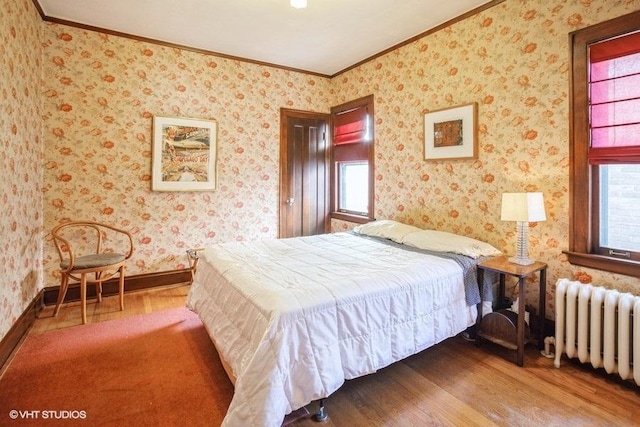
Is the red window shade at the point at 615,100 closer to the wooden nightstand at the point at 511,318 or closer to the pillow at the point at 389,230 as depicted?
the wooden nightstand at the point at 511,318

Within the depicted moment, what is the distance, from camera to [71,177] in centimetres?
336

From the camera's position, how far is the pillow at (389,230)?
3.22 meters

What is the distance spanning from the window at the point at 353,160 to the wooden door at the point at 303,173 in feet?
0.50

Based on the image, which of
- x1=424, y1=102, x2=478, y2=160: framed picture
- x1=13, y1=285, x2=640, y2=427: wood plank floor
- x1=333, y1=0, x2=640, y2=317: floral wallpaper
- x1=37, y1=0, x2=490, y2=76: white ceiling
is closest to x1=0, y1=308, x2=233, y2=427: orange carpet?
x1=13, y1=285, x2=640, y2=427: wood plank floor

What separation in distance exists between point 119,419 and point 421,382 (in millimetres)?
1729

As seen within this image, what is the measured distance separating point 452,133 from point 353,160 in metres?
1.57

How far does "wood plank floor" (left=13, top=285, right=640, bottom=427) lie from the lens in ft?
5.76

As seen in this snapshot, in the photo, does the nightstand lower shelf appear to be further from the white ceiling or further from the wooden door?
the wooden door

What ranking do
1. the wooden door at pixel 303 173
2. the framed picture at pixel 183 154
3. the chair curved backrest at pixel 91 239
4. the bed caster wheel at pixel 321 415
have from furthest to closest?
the wooden door at pixel 303 173 < the framed picture at pixel 183 154 < the chair curved backrest at pixel 91 239 < the bed caster wheel at pixel 321 415

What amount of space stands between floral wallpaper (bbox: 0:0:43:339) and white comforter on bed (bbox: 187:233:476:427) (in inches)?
51.3

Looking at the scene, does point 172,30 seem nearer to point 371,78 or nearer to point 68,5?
point 68,5

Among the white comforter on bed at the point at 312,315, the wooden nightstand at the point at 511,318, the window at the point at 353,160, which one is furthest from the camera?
the window at the point at 353,160

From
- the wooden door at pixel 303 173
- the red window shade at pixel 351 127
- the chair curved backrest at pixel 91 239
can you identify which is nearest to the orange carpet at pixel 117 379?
the chair curved backrest at pixel 91 239

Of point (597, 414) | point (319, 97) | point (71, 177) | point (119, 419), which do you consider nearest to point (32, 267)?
point (71, 177)
